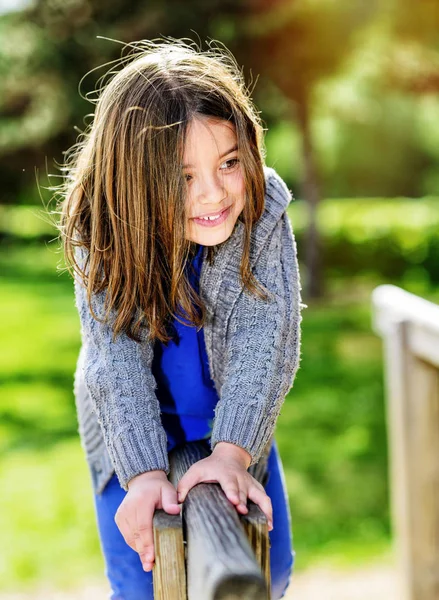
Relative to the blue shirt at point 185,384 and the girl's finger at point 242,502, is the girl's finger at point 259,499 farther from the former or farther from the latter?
the blue shirt at point 185,384

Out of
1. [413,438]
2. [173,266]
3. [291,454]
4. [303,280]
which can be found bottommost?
[291,454]

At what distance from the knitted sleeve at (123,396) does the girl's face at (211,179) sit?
204 mm

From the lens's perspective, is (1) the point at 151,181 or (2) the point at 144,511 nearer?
(2) the point at 144,511

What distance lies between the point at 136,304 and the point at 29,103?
1597 centimetres

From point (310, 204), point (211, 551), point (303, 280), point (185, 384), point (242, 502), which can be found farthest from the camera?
point (303, 280)

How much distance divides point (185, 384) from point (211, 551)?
0.81 meters

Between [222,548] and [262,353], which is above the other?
[262,353]

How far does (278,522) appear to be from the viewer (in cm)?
151

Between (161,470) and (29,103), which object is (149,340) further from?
(29,103)

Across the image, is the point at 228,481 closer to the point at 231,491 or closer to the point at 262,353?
the point at 231,491

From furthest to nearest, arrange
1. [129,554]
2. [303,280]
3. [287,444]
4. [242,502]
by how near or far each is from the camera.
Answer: [303,280] < [287,444] < [129,554] < [242,502]

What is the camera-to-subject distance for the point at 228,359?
1.33 metres

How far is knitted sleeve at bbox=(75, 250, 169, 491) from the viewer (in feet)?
3.84

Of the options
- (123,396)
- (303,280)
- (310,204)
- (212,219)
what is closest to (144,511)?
(123,396)
